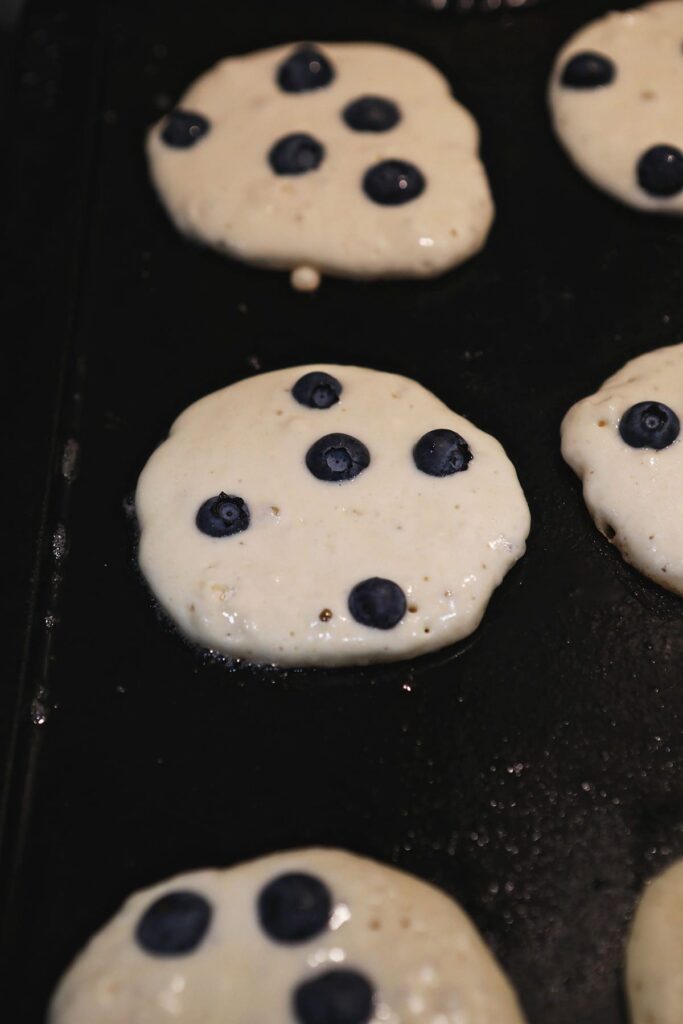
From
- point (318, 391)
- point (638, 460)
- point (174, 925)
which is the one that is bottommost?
point (174, 925)

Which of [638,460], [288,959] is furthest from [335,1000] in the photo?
[638,460]

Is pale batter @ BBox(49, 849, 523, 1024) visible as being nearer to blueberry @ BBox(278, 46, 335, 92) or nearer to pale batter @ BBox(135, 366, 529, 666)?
pale batter @ BBox(135, 366, 529, 666)

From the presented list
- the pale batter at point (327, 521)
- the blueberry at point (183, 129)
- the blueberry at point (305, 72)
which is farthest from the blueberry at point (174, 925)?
the blueberry at point (305, 72)

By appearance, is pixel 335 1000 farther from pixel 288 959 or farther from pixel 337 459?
pixel 337 459

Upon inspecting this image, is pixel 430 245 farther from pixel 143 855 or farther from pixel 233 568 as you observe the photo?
pixel 143 855

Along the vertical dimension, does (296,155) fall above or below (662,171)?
below

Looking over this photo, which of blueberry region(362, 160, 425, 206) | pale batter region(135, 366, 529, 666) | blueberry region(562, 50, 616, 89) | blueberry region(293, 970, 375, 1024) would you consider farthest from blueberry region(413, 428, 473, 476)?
blueberry region(562, 50, 616, 89)

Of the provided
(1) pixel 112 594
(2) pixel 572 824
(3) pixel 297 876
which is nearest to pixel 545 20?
(1) pixel 112 594

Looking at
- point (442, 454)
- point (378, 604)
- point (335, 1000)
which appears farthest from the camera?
point (442, 454)
